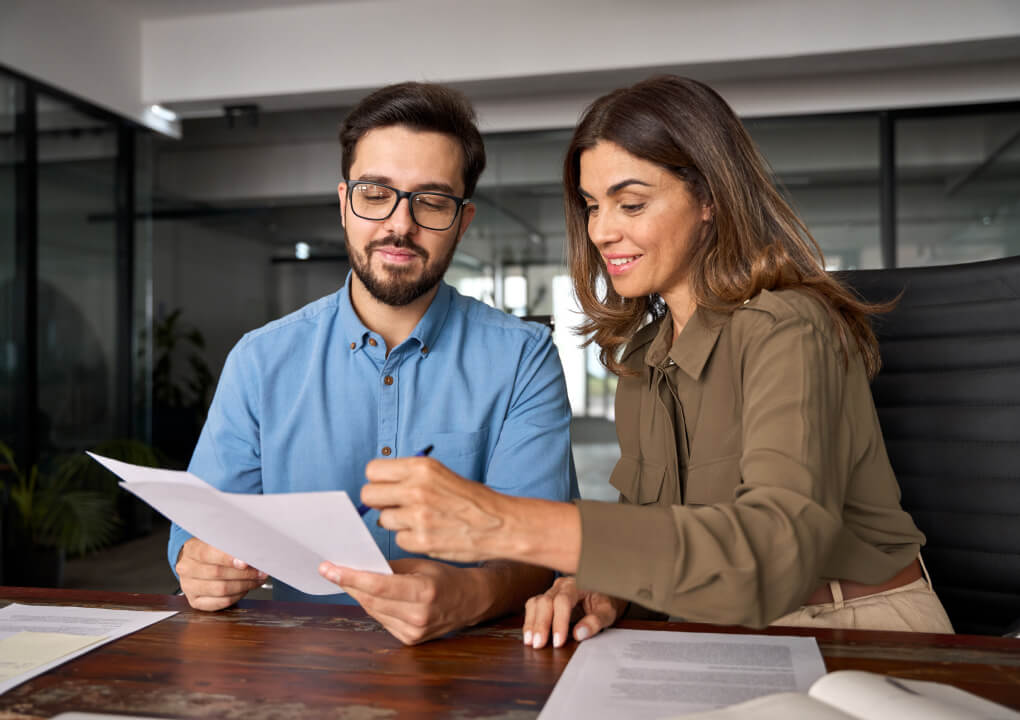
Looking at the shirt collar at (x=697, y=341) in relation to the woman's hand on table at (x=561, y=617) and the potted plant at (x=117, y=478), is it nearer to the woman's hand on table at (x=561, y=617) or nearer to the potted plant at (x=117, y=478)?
the woman's hand on table at (x=561, y=617)

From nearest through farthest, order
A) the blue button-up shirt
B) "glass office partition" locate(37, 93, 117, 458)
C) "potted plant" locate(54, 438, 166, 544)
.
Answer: the blue button-up shirt < "glass office partition" locate(37, 93, 117, 458) < "potted plant" locate(54, 438, 166, 544)

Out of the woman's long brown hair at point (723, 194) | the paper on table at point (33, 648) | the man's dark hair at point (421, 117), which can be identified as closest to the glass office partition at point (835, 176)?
the man's dark hair at point (421, 117)

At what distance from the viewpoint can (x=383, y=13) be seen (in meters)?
4.61

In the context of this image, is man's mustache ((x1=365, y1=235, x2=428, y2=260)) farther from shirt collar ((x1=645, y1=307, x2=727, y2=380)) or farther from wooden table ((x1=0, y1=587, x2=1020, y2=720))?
wooden table ((x1=0, y1=587, x2=1020, y2=720))

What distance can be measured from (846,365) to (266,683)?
860mm

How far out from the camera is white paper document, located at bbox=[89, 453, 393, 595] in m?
0.83

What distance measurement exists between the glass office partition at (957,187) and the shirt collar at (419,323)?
12.5 feet

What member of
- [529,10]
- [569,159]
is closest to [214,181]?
[529,10]

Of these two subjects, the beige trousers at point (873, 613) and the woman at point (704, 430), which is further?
the beige trousers at point (873, 613)

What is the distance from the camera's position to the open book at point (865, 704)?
0.66m

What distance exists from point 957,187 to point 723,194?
3946mm

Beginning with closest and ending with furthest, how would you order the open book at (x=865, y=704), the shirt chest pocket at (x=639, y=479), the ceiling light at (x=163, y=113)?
the open book at (x=865, y=704), the shirt chest pocket at (x=639, y=479), the ceiling light at (x=163, y=113)

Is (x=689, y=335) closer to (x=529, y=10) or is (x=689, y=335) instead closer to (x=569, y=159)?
(x=569, y=159)

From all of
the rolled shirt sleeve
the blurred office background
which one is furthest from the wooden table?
the blurred office background
